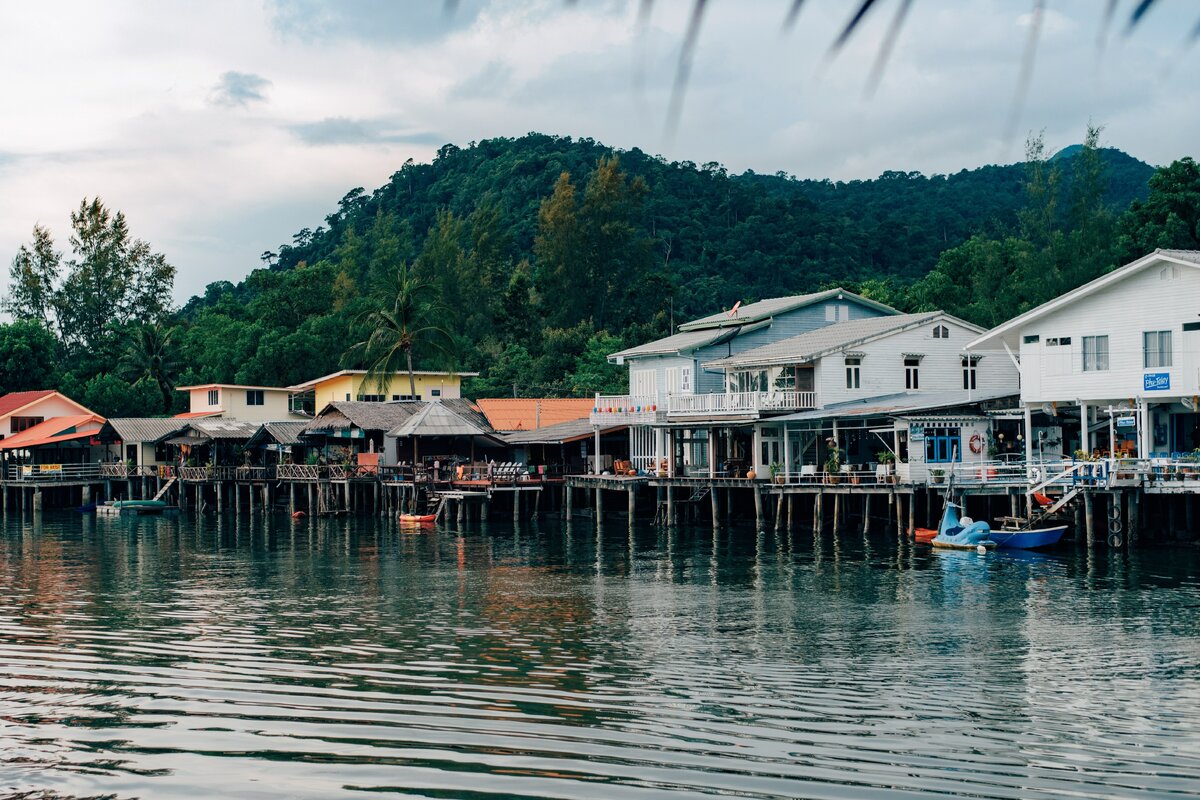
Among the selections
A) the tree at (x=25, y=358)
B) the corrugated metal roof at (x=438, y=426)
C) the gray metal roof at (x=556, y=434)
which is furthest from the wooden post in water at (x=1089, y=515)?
the tree at (x=25, y=358)

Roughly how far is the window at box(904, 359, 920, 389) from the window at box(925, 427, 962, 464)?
660 centimetres

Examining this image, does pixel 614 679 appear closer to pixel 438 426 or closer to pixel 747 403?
pixel 747 403

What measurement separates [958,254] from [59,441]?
52075 millimetres

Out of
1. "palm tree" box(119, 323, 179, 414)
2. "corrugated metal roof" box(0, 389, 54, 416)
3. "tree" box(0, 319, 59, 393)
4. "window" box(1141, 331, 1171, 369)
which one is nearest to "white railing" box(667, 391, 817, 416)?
"window" box(1141, 331, 1171, 369)

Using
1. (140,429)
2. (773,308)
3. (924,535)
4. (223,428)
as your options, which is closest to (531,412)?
(773,308)

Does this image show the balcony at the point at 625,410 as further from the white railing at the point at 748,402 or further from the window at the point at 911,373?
the window at the point at 911,373

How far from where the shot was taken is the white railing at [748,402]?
50062 millimetres

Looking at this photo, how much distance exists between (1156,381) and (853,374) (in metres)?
13.9

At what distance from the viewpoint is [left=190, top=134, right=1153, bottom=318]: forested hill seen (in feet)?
307

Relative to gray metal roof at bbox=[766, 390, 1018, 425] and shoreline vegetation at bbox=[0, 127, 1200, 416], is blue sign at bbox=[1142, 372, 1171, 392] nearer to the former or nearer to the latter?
gray metal roof at bbox=[766, 390, 1018, 425]

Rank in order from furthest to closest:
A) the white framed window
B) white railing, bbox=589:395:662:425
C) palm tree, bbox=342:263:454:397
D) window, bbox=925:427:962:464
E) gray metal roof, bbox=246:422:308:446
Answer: palm tree, bbox=342:263:454:397
gray metal roof, bbox=246:422:308:446
the white framed window
white railing, bbox=589:395:662:425
window, bbox=925:427:962:464

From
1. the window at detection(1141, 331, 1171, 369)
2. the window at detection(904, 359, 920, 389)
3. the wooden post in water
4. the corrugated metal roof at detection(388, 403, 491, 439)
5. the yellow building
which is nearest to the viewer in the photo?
the wooden post in water

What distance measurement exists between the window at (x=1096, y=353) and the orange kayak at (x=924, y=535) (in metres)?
7.01

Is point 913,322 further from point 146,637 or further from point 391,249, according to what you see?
→ point 391,249
